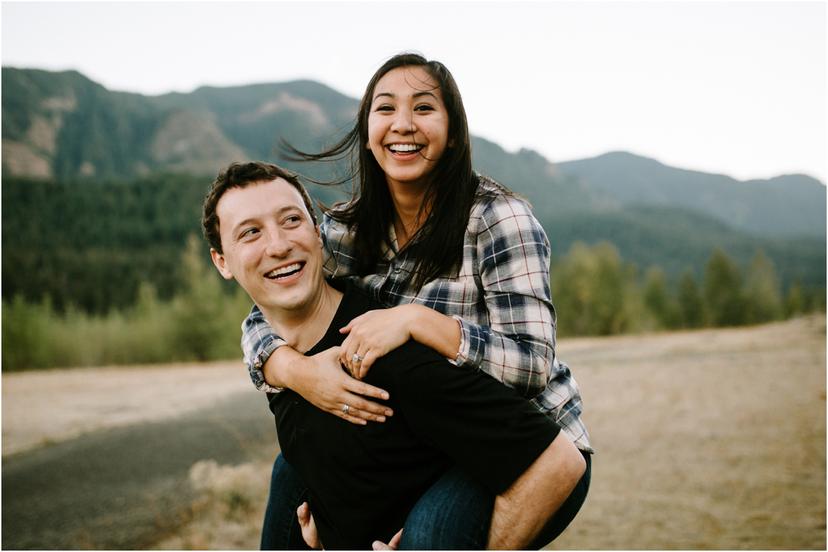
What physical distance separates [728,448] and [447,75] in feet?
36.6

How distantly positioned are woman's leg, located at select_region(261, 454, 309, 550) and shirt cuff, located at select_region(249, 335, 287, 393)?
0.52m

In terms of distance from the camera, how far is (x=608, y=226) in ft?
467

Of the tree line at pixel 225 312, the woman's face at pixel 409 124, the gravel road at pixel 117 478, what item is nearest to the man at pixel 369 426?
the woman's face at pixel 409 124

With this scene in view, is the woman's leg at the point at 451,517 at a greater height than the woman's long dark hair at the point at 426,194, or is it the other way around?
the woman's long dark hair at the point at 426,194

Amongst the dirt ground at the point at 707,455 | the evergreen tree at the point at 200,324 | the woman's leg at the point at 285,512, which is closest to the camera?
the woman's leg at the point at 285,512

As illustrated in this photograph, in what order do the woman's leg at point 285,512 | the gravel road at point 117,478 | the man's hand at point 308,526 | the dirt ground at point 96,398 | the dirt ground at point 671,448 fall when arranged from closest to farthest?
the man's hand at point 308,526 → the woman's leg at point 285,512 → the dirt ground at point 671,448 → the gravel road at point 117,478 → the dirt ground at point 96,398

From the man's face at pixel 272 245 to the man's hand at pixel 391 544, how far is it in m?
0.83

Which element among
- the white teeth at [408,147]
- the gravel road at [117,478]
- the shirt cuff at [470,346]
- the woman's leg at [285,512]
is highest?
the white teeth at [408,147]

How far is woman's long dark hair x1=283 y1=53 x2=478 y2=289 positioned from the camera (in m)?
2.37

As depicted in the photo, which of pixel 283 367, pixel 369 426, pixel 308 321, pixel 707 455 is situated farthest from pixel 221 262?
pixel 707 455

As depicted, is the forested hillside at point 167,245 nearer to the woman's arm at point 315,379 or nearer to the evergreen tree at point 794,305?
the evergreen tree at point 794,305

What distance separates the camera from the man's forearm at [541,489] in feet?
6.23

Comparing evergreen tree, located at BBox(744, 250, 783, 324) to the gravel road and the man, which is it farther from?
the man

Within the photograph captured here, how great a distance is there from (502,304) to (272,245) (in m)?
0.81
